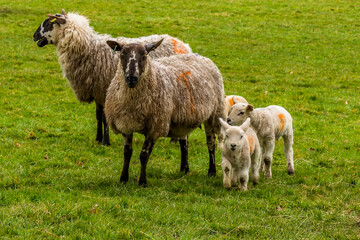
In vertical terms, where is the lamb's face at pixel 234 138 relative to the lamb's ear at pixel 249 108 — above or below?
below

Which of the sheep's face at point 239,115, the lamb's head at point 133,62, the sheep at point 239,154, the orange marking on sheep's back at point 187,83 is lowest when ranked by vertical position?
the sheep at point 239,154

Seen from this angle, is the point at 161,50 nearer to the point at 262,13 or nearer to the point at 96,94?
the point at 96,94

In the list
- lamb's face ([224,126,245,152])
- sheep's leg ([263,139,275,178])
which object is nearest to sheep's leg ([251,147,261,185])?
sheep's leg ([263,139,275,178])

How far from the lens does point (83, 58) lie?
957 cm

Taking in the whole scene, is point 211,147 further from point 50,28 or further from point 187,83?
point 50,28

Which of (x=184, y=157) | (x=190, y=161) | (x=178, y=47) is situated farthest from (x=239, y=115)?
(x=178, y=47)

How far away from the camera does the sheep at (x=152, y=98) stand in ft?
21.8

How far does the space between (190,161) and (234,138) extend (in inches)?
94.8

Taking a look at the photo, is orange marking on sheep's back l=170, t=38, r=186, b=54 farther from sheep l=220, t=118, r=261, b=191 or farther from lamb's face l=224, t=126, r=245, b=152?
lamb's face l=224, t=126, r=245, b=152

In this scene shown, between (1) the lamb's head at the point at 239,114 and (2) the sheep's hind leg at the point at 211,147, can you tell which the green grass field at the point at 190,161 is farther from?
(1) the lamb's head at the point at 239,114

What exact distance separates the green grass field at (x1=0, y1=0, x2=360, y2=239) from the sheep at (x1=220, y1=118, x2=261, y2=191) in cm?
26

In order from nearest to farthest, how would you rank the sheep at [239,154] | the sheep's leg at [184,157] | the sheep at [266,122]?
1. the sheep at [239,154]
2. the sheep at [266,122]
3. the sheep's leg at [184,157]

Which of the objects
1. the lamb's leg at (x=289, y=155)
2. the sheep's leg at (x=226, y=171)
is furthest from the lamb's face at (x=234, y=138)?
the lamb's leg at (x=289, y=155)

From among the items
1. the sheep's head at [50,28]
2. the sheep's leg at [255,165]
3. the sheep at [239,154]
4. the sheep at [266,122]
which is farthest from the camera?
the sheep's head at [50,28]
